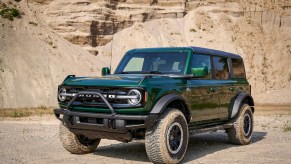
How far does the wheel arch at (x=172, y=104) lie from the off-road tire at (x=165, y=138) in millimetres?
203

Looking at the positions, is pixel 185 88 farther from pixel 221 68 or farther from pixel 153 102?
pixel 221 68

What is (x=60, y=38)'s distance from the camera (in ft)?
159

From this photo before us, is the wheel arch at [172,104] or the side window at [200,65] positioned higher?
the side window at [200,65]

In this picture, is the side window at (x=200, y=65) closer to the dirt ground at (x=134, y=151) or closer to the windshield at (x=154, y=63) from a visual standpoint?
the windshield at (x=154, y=63)

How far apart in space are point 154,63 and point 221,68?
1.83 meters

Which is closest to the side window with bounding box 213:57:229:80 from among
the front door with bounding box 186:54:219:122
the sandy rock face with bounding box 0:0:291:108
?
the front door with bounding box 186:54:219:122

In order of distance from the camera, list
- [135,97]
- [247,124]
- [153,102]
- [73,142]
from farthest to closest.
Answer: [247,124] → [73,142] → [153,102] → [135,97]

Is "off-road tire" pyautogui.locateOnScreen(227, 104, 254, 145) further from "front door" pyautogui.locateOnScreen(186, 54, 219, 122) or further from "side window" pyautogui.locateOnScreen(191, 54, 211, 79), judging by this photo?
"side window" pyautogui.locateOnScreen(191, 54, 211, 79)

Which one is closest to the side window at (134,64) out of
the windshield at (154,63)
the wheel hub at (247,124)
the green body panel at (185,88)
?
the windshield at (154,63)

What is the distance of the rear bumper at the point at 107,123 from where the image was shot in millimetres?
6215

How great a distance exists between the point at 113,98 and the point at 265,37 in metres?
50.5

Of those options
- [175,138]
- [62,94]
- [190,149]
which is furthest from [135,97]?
[190,149]

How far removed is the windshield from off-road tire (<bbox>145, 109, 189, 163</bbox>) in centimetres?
109

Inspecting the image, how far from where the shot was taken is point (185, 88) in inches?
282
